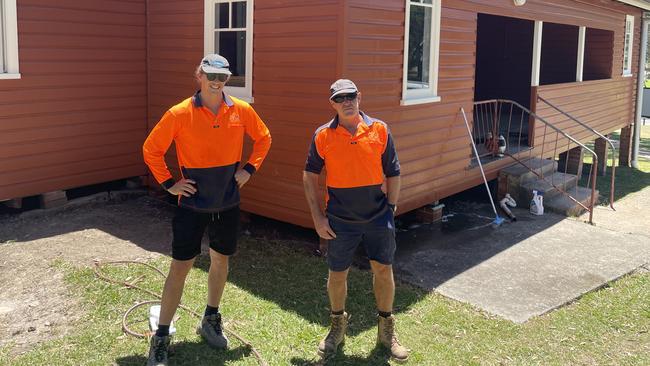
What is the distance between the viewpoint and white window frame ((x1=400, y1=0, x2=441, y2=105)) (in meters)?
6.68

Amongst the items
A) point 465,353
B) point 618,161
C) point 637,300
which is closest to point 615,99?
point 618,161

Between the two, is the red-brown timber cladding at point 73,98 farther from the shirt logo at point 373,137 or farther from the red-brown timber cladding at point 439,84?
the shirt logo at point 373,137

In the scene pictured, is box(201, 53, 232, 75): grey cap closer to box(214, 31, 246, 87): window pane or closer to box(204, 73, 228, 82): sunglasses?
box(204, 73, 228, 82): sunglasses

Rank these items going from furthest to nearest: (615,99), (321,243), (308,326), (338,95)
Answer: (615,99) < (321,243) < (308,326) < (338,95)

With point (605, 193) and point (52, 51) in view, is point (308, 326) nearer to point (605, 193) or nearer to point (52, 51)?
point (52, 51)

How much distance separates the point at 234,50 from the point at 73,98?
2.08 meters

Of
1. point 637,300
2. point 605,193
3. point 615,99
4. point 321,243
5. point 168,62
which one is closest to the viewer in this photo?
point 637,300

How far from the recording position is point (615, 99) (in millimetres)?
14312

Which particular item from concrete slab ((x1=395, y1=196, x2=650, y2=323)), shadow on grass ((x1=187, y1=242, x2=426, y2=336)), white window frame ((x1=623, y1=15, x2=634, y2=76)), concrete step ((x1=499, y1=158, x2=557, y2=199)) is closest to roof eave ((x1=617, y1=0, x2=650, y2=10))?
white window frame ((x1=623, y1=15, x2=634, y2=76))

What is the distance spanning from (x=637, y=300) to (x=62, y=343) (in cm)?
466

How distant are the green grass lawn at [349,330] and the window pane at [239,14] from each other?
105 inches

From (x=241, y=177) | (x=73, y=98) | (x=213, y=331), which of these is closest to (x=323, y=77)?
(x=241, y=177)

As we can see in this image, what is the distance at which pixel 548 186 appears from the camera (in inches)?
357

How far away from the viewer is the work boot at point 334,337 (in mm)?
4156
